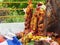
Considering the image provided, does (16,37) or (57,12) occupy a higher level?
(57,12)

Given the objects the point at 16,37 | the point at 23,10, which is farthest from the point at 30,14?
the point at 16,37

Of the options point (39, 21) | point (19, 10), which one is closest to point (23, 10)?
point (19, 10)

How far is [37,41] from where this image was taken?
90.7 inches

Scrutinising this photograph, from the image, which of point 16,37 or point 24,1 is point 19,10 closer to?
point 24,1

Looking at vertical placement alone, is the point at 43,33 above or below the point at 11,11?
below

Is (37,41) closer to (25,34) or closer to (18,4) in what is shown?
(25,34)

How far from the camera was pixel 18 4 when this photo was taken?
2404mm

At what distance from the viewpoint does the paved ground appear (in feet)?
7.67

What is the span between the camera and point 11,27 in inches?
93.4

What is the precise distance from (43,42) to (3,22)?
0.41 meters

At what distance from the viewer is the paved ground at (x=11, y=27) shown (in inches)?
92.0

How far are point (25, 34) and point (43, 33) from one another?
0.18 m

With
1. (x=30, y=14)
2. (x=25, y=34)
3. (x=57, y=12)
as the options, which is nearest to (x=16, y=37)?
(x=25, y=34)

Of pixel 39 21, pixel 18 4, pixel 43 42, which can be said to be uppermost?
pixel 18 4
